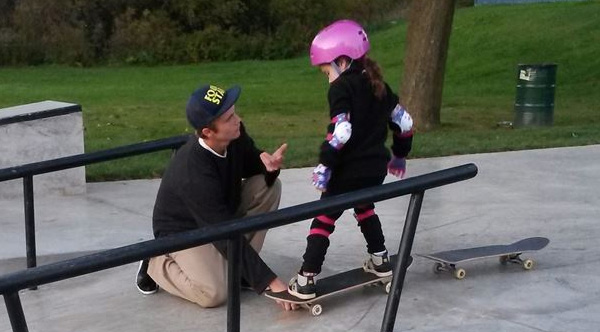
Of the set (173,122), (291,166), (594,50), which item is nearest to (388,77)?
(594,50)

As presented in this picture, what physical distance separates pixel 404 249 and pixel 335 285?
839mm

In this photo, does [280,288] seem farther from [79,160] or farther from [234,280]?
[79,160]

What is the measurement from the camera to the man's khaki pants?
15.2 feet

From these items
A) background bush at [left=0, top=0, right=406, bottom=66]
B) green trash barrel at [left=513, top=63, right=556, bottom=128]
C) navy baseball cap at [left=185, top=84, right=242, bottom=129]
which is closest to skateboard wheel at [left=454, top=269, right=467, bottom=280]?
navy baseball cap at [left=185, top=84, right=242, bottom=129]

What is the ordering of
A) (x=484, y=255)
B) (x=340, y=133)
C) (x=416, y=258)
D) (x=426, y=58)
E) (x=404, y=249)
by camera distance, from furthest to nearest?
(x=426, y=58), (x=416, y=258), (x=484, y=255), (x=340, y=133), (x=404, y=249)

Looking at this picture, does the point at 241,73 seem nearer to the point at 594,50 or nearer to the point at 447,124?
the point at 594,50

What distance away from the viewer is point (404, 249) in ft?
13.1

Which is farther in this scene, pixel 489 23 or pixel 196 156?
pixel 489 23

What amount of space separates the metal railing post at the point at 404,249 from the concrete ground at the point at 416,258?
392 mm

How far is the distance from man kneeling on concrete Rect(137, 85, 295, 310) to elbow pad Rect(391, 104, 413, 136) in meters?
0.60

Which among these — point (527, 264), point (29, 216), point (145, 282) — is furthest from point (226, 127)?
point (527, 264)

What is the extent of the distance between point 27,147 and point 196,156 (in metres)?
3.52

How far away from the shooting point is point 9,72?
3192 centimetres

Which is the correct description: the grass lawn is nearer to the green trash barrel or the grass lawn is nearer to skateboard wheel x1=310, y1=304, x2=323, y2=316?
the green trash barrel
